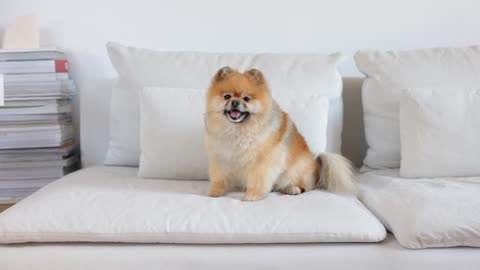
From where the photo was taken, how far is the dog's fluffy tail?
4.74 ft

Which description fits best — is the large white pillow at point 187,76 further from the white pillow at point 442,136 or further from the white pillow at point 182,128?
the white pillow at point 442,136

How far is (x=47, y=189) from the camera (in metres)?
1.44

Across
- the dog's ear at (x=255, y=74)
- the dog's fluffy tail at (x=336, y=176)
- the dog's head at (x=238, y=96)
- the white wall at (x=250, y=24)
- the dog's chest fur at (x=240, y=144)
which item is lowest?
the dog's fluffy tail at (x=336, y=176)

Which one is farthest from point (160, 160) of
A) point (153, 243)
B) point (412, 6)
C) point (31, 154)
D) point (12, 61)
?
point (412, 6)

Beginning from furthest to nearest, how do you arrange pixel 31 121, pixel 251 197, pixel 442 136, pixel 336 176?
pixel 31 121 < pixel 442 136 < pixel 336 176 < pixel 251 197

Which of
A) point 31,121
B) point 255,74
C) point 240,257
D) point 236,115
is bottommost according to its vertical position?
point 240,257

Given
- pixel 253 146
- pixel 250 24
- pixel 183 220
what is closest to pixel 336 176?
pixel 253 146

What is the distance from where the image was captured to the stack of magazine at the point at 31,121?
189 centimetres

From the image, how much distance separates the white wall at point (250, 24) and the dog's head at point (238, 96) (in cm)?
73

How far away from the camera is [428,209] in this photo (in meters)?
1.18

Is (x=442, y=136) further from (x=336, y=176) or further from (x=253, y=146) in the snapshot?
(x=253, y=146)

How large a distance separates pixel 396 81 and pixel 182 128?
81 cm

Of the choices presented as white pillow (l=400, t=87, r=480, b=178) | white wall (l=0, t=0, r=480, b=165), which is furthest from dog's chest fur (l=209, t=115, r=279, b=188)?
white wall (l=0, t=0, r=480, b=165)

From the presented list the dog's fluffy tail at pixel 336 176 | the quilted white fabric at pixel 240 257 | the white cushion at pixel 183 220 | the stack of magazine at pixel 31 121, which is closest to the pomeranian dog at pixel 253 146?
the dog's fluffy tail at pixel 336 176
